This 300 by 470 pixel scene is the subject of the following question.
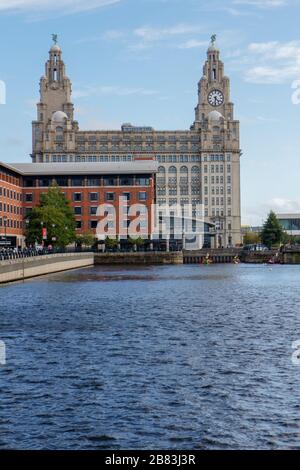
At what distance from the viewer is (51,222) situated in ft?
535

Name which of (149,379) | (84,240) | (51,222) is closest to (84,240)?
(84,240)

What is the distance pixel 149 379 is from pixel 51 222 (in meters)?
131

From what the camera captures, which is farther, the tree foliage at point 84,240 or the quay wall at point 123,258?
the tree foliage at point 84,240

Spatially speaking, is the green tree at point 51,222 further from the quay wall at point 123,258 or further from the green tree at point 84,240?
the green tree at point 84,240

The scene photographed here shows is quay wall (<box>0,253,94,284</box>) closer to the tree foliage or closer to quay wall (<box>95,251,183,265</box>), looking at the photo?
quay wall (<box>95,251,183,265</box>)

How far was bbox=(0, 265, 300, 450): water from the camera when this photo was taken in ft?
83.9

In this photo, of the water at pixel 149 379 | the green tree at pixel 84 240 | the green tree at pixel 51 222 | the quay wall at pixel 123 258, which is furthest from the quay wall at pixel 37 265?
the water at pixel 149 379

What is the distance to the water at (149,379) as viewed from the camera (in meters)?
25.6

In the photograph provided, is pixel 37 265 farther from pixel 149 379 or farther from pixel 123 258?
pixel 149 379

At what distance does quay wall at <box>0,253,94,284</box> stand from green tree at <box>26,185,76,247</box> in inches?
230

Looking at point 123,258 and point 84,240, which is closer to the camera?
point 123,258

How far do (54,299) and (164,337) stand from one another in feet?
102

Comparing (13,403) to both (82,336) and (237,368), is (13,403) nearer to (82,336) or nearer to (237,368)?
(237,368)

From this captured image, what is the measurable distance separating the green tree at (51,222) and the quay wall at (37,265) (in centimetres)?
585
